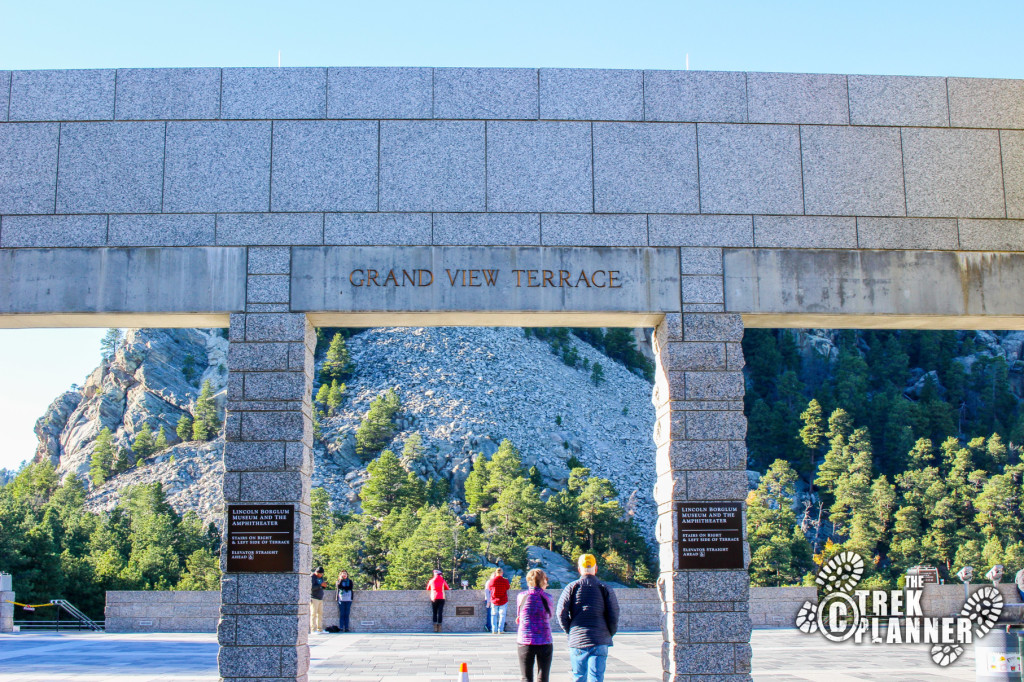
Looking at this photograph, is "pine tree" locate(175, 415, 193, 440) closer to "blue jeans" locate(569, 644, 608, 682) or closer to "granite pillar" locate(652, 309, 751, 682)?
"granite pillar" locate(652, 309, 751, 682)

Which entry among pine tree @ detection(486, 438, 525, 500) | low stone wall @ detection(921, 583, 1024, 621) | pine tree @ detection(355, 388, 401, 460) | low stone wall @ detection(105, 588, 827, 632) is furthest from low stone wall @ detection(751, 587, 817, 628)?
pine tree @ detection(355, 388, 401, 460)

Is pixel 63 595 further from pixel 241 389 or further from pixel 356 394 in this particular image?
pixel 356 394

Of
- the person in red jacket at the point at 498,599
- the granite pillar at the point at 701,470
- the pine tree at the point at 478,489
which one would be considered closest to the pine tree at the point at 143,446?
the pine tree at the point at 478,489

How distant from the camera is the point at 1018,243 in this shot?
11727 mm

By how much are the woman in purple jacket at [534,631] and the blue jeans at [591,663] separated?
523 mm

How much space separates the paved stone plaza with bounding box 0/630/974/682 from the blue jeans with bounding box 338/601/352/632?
1.06 m

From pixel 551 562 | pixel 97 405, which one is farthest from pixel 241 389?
pixel 97 405

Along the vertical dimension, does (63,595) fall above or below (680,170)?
below

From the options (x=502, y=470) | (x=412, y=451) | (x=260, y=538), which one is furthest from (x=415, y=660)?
(x=412, y=451)

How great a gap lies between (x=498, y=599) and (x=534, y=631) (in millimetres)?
11543

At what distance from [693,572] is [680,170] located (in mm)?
4738

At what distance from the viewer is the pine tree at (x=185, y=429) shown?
10438 centimetres

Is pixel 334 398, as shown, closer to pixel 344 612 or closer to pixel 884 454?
pixel 884 454

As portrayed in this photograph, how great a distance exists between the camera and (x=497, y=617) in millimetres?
21000
